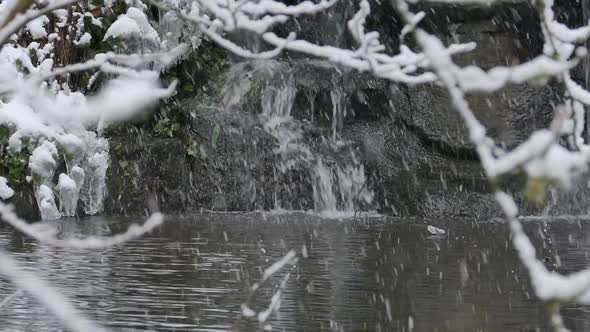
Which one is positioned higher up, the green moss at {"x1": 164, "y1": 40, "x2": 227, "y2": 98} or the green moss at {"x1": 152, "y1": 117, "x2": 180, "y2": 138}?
the green moss at {"x1": 164, "y1": 40, "x2": 227, "y2": 98}

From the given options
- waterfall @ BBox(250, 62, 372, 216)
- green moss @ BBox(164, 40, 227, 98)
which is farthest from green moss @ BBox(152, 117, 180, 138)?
waterfall @ BBox(250, 62, 372, 216)

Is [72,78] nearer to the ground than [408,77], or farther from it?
farther from it

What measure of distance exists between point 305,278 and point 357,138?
7.32m

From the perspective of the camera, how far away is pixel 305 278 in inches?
298

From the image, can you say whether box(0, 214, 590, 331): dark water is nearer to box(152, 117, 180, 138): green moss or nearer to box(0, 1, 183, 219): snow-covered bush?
box(0, 1, 183, 219): snow-covered bush

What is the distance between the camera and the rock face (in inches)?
549

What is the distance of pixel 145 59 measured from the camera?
2.35 meters

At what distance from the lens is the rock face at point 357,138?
13.9 m

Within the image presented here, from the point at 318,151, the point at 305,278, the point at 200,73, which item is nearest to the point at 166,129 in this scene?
the point at 200,73

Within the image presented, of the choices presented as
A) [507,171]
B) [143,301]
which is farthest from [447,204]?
[507,171]

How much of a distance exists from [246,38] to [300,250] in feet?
23.0

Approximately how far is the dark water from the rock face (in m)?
2.30

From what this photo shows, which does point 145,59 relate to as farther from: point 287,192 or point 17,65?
point 287,192

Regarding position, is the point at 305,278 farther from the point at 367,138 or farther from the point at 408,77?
the point at 367,138
